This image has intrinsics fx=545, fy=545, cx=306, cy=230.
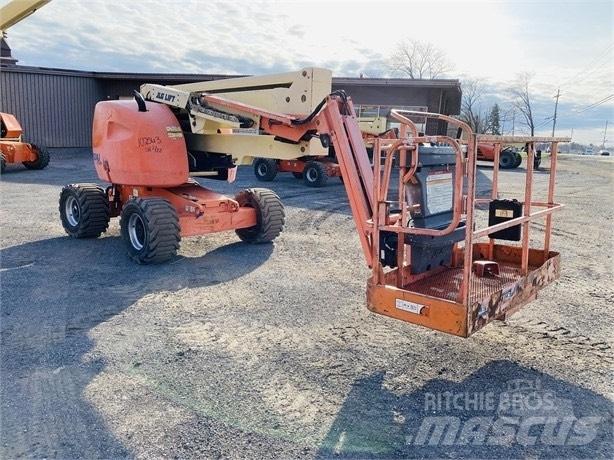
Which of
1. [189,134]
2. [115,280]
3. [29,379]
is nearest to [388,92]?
[189,134]

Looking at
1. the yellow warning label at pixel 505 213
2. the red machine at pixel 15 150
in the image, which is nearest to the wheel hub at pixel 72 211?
the yellow warning label at pixel 505 213

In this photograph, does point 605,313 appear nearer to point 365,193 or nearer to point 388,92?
point 365,193

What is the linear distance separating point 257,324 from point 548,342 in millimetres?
2465

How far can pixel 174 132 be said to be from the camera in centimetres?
711

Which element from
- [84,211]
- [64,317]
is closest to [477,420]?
[64,317]

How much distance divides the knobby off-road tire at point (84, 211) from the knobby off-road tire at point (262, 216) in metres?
2.08

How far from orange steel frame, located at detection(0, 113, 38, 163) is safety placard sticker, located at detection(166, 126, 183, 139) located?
39.8ft

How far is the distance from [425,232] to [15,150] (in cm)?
1671

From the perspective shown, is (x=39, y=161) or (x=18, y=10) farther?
(x=39, y=161)

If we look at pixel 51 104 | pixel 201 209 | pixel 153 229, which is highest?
pixel 51 104

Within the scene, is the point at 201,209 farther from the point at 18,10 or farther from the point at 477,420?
the point at 18,10

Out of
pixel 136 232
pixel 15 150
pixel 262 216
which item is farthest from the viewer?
pixel 15 150

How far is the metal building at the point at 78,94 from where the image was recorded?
74.9ft

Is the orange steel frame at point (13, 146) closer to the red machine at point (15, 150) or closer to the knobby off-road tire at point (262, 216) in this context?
the red machine at point (15, 150)
